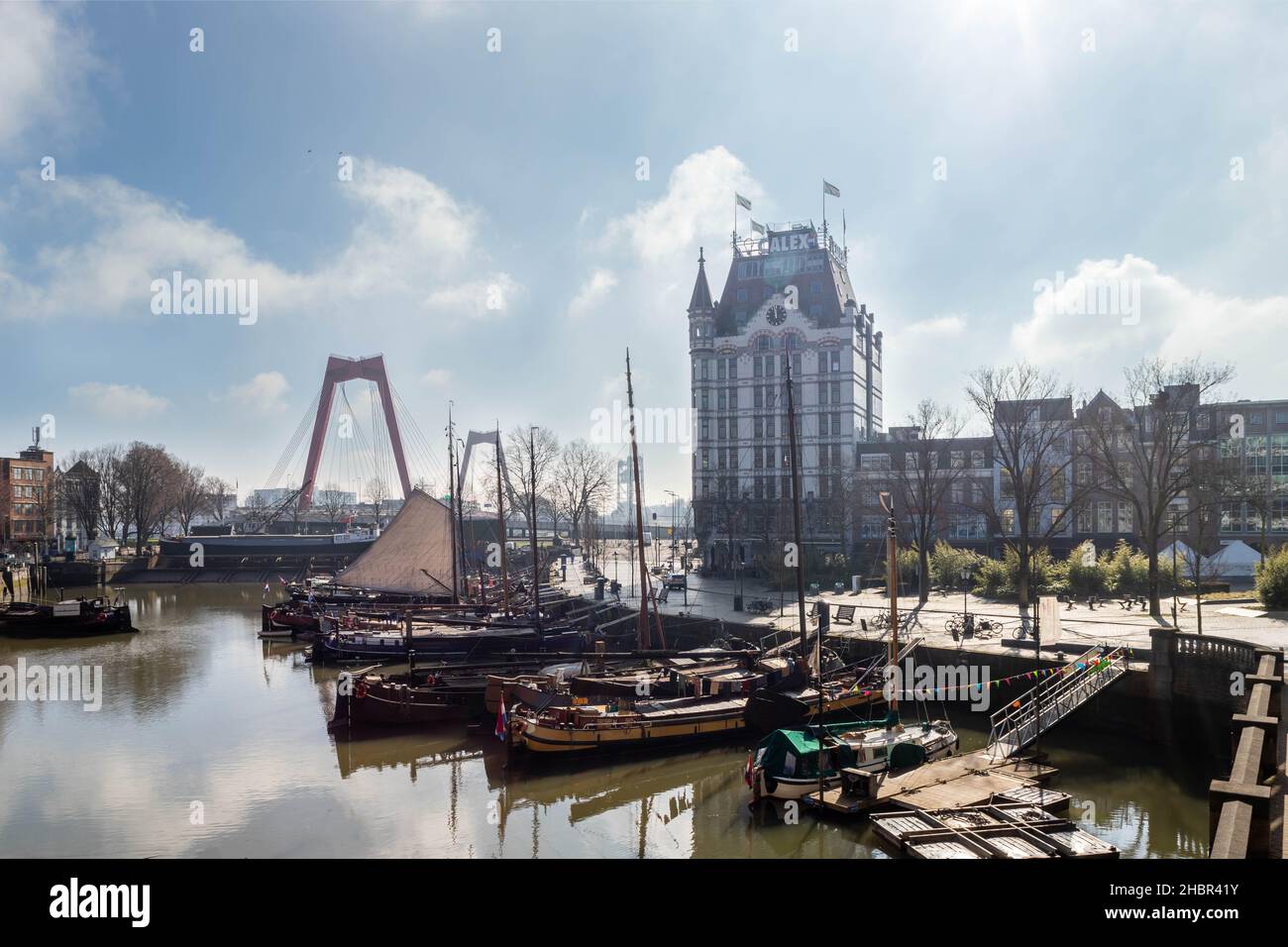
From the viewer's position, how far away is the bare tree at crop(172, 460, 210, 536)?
104619 mm

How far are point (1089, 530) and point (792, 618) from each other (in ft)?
131

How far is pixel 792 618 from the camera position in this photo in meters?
38.0

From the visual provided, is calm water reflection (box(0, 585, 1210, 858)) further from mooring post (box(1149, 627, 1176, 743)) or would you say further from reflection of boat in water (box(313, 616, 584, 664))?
reflection of boat in water (box(313, 616, 584, 664))

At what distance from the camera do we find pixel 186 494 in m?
108

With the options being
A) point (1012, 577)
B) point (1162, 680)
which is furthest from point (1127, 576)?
point (1162, 680)

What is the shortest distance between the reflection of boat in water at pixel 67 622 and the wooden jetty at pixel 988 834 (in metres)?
46.4

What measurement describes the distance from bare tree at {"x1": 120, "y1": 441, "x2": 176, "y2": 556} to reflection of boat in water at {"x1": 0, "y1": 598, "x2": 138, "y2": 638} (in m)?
43.1

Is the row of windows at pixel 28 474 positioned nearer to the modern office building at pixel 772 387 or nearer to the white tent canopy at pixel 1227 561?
the modern office building at pixel 772 387

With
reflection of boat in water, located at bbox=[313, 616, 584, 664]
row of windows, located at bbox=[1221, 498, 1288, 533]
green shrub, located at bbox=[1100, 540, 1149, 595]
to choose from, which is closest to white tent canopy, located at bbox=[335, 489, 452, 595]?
reflection of boat in water, located at bbox=[313, 616, 584, 664]

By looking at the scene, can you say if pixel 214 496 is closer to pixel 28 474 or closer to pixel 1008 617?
pixel 28 474

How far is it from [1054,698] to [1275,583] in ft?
53.3

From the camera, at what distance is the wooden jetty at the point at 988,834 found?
1447 cm

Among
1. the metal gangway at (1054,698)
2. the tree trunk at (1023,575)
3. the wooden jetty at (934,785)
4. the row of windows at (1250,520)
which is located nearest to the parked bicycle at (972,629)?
the metal gangway at (1054,698)
